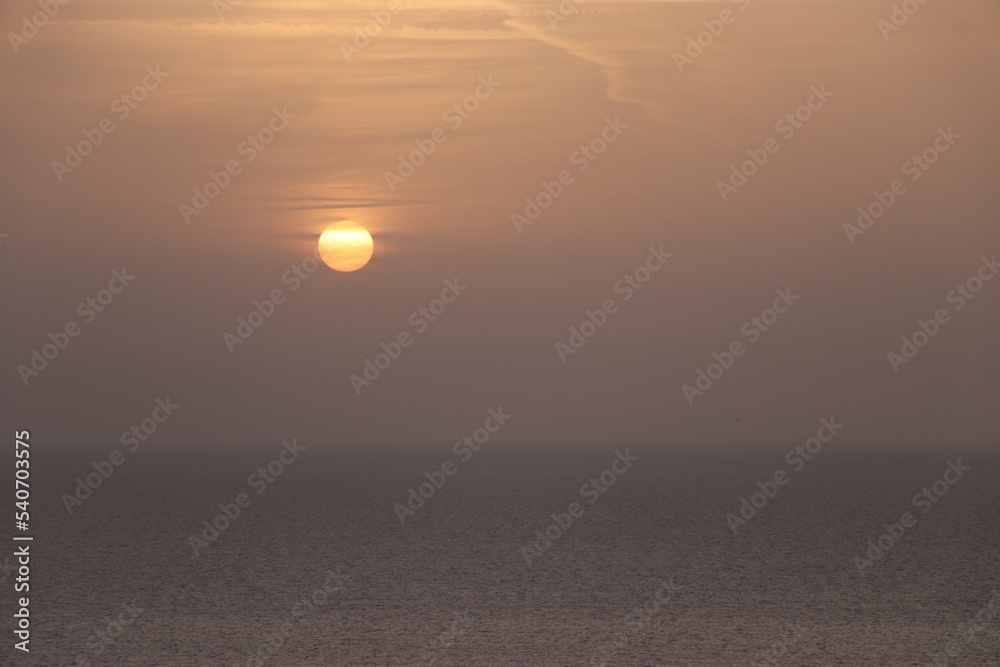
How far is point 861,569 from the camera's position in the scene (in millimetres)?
11641

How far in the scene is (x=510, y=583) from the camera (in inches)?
419

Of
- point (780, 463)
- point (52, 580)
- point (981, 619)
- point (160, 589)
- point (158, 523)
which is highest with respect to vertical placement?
point (780, 463)

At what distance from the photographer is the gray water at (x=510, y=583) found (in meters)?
8.01

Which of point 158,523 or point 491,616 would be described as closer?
point 491,616

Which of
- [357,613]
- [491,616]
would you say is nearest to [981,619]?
[491,616]

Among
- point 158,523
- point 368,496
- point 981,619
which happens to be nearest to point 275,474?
point 368,496

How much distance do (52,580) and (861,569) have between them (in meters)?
9.02

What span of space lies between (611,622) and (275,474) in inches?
813

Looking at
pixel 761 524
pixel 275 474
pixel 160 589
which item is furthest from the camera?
pixel 275 474

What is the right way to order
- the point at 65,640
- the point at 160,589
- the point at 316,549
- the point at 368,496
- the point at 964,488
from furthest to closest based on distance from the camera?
the point at 964,488 < the point at 368,496 < the point at 316,549 < the point at 160,589 < the point at 65,640

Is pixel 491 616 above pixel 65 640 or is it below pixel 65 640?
below

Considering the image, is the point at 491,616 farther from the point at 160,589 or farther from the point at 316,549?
the point at 316,549

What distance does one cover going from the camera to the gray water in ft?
26.3

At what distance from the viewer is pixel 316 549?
1312 cm
